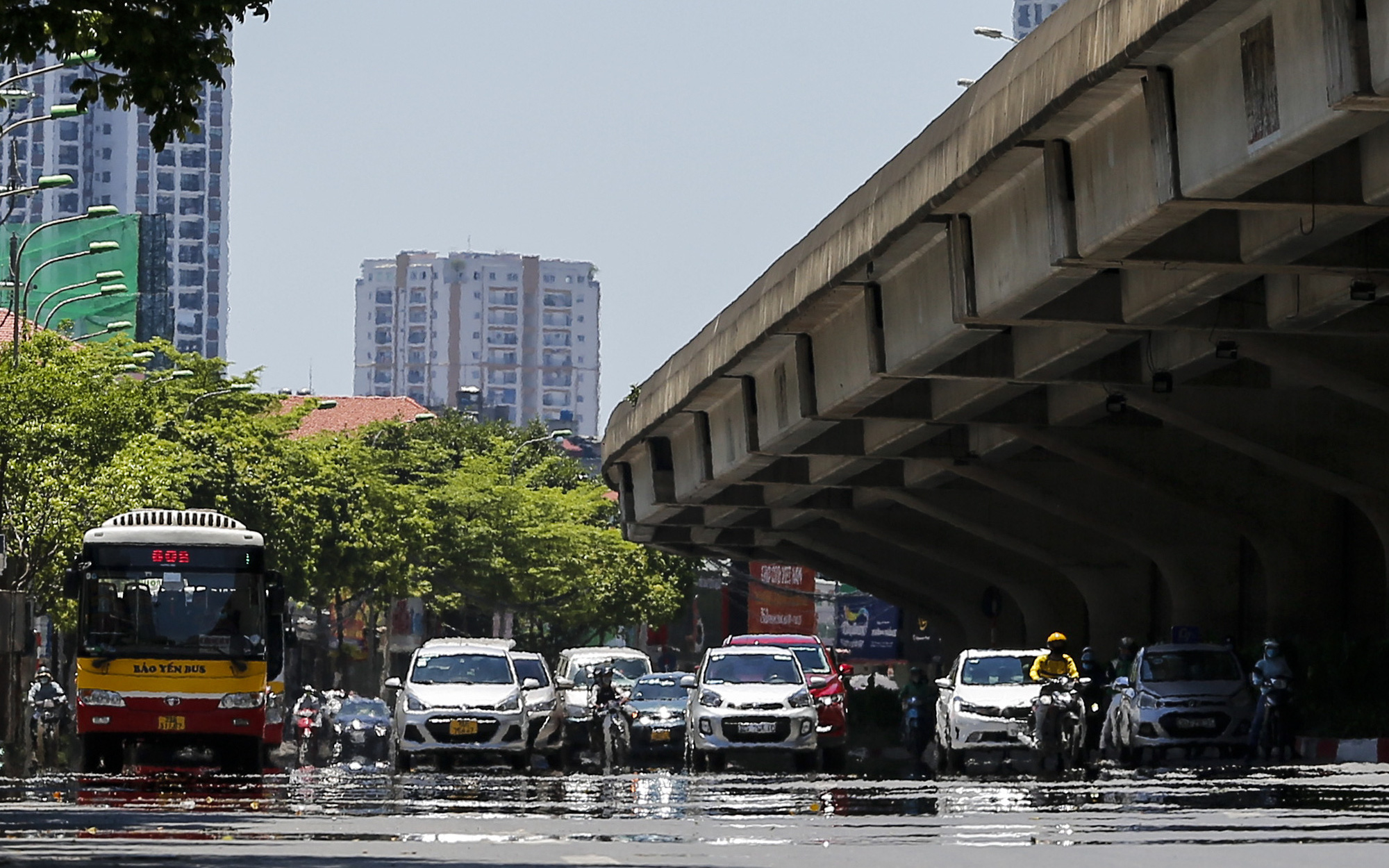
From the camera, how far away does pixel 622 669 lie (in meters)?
48.6

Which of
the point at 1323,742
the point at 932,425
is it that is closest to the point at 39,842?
the point at 1323,742

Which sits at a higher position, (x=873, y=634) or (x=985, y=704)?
(x=873, y=634)

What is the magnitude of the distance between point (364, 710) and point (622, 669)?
9.70 m

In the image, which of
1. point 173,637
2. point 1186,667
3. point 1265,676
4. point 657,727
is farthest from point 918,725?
point 173,637

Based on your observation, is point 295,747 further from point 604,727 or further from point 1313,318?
point 1313,318

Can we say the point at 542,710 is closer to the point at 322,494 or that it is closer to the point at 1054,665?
the point at 1054,665

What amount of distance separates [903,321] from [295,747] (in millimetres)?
26668

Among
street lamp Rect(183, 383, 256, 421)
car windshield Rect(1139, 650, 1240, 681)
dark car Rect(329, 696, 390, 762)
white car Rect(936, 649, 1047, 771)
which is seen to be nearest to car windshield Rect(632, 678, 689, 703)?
white car Rect(936, 649, 1047, 771)

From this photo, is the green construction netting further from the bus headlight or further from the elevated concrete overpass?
the bus headlight

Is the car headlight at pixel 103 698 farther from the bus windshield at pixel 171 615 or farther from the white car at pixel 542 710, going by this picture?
the white car at pixel 542 710

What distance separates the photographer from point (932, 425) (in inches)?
1470

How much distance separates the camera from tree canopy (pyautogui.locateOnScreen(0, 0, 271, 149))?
1513cm

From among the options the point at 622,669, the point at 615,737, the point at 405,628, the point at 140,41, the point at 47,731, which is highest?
the point at 405,628

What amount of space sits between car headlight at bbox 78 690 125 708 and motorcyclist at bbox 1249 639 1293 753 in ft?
43.2
